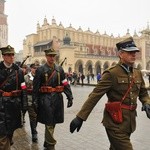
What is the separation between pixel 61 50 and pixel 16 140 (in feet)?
198

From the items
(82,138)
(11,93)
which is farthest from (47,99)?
(82,138)

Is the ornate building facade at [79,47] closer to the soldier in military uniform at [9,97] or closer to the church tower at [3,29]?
the church tower at [3,29]

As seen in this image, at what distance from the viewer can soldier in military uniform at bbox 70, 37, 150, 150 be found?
401cm

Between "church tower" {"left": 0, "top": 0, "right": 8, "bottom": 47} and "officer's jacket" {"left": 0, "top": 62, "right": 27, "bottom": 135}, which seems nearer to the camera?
"officer's jacket" {"left": 0, "top": 62, "right": 27, "bottom": 135}

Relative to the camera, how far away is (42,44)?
75125 mm

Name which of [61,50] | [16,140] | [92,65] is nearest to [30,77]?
[16,140]

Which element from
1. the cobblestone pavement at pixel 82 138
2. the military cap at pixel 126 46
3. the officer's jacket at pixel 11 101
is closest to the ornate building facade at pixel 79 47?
the cobblestone pavement at pixel 82 138

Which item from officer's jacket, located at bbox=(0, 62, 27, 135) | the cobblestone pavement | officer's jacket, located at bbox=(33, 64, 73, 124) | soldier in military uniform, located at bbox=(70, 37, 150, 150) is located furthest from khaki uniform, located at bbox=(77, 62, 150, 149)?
the cobblestone pavement

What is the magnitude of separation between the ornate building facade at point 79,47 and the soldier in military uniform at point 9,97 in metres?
60.7

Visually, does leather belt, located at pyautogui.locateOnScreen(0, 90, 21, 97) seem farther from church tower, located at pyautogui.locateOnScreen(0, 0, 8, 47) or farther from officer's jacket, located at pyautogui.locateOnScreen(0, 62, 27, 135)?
church tower, located at pyautogui.locateOnScreen(0, 0, 8, 47)

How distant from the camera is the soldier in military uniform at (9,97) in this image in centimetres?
518

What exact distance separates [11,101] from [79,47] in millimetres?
74164

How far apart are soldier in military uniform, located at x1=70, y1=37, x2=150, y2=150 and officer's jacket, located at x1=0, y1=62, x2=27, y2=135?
156 cm

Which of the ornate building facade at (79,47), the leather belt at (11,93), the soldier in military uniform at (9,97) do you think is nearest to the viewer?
the soldier in military uniform at (9,97)
